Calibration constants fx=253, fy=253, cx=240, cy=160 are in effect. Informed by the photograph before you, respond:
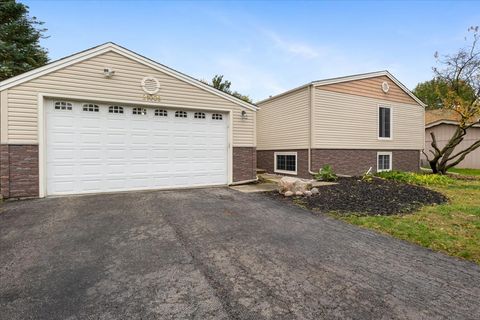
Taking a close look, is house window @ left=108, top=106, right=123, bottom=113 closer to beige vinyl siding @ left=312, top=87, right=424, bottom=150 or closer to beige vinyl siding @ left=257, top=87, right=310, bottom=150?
beige vinyl siding @ left=257, top=87, right=310, bottom=150

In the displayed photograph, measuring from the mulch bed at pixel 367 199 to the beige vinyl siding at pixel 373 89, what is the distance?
5.43 metres

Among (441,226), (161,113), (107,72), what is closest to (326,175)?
(441,226)

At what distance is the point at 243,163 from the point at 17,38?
21545 millimetres

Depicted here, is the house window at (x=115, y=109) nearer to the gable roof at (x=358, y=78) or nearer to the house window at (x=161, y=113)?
the house window at (x=161, y=113)

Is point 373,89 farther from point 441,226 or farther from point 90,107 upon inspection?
point 90,107

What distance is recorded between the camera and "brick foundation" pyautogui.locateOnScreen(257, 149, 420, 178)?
1235cm

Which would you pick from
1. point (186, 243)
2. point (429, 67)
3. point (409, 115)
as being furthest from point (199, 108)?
point (429, 67)

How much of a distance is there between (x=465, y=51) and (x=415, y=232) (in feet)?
52.7

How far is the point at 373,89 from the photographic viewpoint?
13.7 meters

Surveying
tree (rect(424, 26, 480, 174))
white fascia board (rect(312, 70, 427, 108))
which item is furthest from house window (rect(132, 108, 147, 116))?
tree (rect(424, 26, 480, 174))

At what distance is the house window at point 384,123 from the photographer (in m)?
14.1

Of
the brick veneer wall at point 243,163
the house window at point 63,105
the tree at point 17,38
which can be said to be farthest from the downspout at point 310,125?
the tree at point 17,38

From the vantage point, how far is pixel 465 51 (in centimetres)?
1474

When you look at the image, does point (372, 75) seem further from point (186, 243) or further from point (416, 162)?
point (186, 243)
